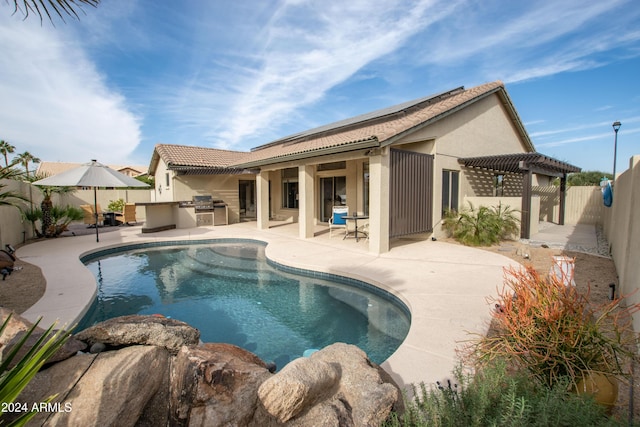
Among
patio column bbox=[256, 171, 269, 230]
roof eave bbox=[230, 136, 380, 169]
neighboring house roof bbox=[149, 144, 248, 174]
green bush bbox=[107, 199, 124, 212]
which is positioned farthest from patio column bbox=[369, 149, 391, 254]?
green bush bbox=[107, 199, 124, 212]

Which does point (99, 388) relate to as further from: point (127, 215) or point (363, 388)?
point (127, 215)

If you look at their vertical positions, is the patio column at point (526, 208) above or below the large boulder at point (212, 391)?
above

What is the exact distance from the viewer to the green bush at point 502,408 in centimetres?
192

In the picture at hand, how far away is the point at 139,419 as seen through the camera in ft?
7.59

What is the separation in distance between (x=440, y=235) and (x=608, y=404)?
1004cm

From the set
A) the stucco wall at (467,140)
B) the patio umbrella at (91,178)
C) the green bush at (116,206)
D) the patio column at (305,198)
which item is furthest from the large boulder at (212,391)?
the green bush at (116,206)

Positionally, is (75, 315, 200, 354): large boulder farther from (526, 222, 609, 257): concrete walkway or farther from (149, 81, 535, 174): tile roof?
(526, 222, 609, 257): concrete walkway

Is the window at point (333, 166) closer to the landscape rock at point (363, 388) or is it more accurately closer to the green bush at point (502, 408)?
the landscape rock at point (363, 388)

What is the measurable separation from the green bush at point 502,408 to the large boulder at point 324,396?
0.19 meters

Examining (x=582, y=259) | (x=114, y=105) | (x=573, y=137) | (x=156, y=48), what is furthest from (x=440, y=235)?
(x=573, y=137)

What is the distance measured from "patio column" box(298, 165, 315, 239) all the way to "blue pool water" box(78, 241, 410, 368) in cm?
297

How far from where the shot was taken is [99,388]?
216cm

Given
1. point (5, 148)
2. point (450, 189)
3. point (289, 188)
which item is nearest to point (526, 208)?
point (450, 189)

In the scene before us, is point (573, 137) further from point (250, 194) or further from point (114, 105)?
point (114, 105)
